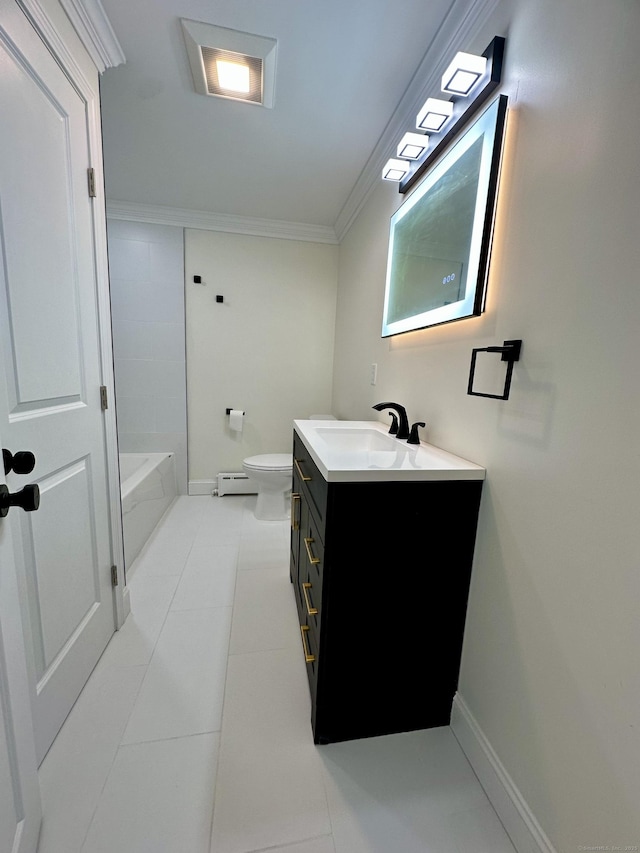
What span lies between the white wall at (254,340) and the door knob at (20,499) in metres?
2.45

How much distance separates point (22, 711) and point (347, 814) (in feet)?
2.88

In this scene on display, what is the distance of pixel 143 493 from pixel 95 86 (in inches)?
80.0

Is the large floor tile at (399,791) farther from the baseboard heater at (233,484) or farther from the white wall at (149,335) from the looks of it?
the white wall at (149,335)

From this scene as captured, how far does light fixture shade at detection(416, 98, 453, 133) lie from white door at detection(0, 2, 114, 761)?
3.89 feet

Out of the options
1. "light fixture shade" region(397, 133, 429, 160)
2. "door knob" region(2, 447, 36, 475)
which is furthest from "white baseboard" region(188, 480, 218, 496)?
"light fixture shade" region(397, 133, 429, 160)

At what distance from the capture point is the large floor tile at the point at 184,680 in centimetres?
116

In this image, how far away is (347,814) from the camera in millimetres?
956

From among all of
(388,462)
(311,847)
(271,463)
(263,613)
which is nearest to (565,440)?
(388,462)

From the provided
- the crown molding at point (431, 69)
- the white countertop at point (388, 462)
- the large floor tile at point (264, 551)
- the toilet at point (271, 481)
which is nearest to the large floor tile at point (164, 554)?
the large floor tile at point (264, 551)

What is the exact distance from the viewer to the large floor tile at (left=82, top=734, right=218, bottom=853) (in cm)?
87

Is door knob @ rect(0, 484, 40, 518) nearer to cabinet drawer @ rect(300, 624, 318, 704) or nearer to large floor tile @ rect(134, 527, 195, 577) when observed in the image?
cabinet drawer @ rect(300, 624, 318, 704)

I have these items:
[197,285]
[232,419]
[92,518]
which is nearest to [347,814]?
[92,518]

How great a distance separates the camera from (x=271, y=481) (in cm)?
265

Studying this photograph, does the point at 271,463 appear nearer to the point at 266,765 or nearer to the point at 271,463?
the point at 271,463
